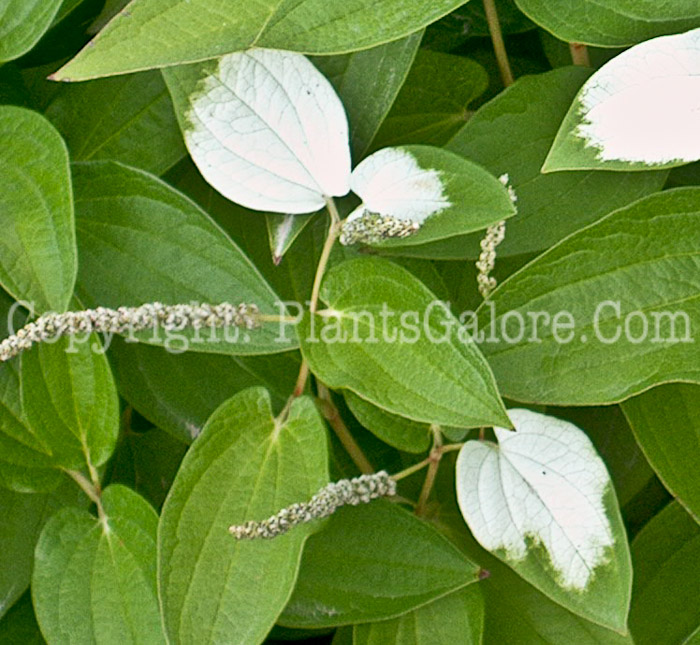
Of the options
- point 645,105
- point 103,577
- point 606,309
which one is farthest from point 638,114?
point 103,577

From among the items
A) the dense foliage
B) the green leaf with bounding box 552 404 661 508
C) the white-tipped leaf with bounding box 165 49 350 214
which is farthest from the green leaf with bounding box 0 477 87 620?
the green leaf with bounding box 552 404 661 508

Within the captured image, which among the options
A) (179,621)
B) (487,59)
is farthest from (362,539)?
(487,59)

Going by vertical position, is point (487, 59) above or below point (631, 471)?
above

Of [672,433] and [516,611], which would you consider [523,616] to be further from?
[672,433]

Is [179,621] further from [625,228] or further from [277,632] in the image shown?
[625,228]

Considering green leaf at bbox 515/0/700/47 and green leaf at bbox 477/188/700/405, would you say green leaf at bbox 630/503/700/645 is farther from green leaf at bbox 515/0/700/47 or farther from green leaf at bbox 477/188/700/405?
green leaf at bbox 515/0/700/47

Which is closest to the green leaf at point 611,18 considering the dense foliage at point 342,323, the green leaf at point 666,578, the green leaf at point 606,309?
the dense foliage at point 342,323
